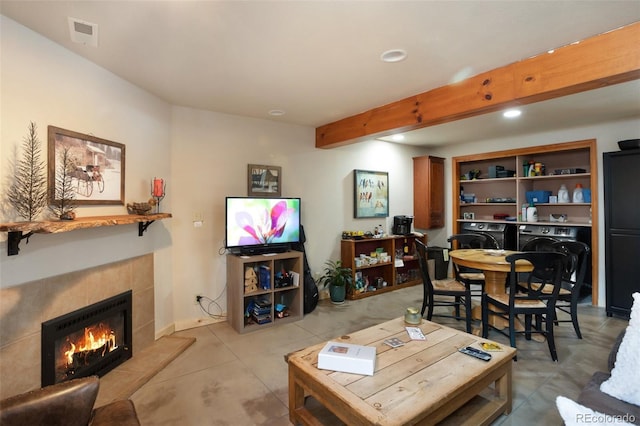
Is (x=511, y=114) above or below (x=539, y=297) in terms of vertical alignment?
above

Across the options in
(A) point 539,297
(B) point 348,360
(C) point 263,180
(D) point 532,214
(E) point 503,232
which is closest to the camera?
(B) point 348,360

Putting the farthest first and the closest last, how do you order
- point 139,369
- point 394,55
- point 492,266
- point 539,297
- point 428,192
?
point 428,192 < point 492,266 < point 539,297 < point 139,369 < point 394,55

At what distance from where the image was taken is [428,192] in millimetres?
5496

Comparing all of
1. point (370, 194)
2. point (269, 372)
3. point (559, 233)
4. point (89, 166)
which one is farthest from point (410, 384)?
point (559, 233)

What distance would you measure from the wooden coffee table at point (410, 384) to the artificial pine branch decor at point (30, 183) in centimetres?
183

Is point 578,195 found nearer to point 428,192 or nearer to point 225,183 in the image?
point 428,192

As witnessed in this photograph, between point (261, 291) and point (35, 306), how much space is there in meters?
1.90

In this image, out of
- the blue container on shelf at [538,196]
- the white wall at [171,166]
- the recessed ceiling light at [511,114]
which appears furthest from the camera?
the blue container on shelf at [538,196]

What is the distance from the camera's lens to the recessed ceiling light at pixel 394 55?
7.09ft

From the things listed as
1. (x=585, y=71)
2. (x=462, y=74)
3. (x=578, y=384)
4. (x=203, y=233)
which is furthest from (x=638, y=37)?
(x=203, y=233)

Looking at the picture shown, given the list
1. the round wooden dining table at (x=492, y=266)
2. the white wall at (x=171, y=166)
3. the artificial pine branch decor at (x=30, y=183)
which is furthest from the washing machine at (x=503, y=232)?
the artificial pine branch decor at (x=30, y=183)

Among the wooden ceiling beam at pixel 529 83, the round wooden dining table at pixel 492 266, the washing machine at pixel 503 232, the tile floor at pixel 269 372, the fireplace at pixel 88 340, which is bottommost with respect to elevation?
the tile floor at pixel 269 372

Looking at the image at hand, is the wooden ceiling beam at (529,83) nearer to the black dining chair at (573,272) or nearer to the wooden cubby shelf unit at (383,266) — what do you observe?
the black dining chair at (573,272)

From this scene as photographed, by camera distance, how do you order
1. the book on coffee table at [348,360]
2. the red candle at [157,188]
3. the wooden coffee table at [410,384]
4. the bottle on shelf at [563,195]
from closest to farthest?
the wooden coffee table at [410,384] → the book on coffee table at [348,360] → the red candle at [157,188] → the bottle on shelf at [563,195]
